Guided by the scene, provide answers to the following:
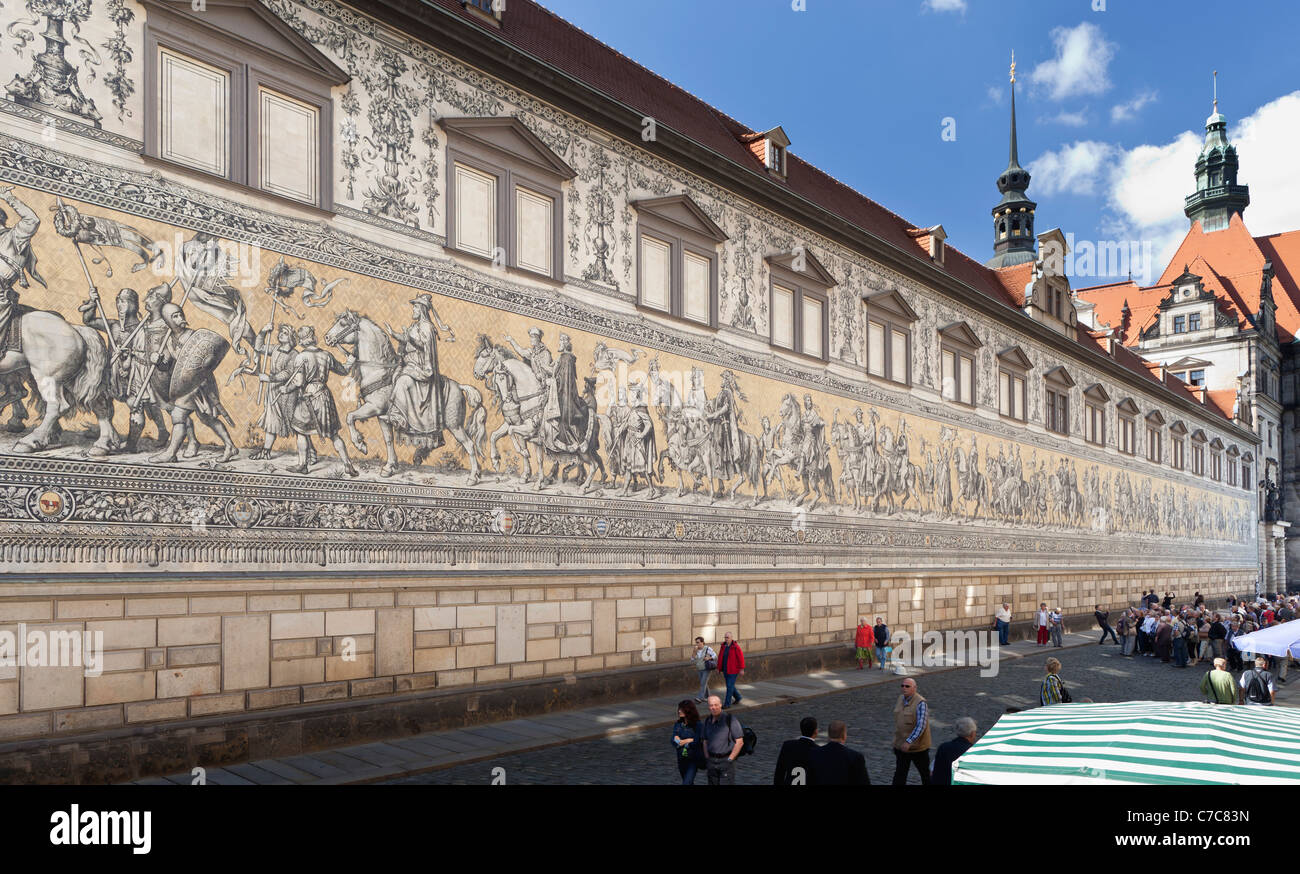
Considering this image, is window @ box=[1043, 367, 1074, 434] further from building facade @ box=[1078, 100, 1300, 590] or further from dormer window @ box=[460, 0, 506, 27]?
dormer window @ box=[460, 0, 506, 27]

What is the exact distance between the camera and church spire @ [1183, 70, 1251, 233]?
2793 inches

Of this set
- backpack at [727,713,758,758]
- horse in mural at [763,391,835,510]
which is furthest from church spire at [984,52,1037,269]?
backpack at [727,713,758,758]

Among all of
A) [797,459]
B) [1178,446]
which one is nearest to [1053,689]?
[797,459]

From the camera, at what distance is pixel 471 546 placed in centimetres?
1362

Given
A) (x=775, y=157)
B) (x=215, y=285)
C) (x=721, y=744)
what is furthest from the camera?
(x=775, y=157)

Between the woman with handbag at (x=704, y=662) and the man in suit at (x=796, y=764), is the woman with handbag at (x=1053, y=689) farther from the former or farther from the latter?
the man in suit at (x=796, y=764)

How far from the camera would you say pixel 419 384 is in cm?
1321

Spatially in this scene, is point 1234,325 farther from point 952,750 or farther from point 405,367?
point 952,750

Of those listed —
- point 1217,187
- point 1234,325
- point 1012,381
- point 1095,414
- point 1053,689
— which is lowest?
point 1053,689

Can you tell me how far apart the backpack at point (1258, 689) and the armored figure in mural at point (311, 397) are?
563 inches

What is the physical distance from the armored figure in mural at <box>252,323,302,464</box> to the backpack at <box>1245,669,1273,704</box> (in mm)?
14805

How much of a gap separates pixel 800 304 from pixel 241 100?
12.8m

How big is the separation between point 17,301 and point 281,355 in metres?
2.84
